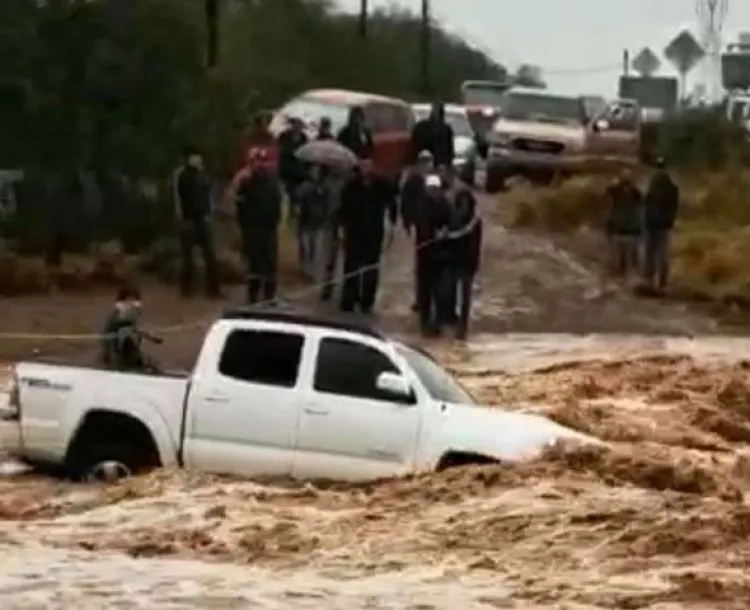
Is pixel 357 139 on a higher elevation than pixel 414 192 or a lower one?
higher

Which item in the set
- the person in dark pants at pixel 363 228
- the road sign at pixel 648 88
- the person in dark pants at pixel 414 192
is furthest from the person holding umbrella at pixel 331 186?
the road sign at pixel 648 88

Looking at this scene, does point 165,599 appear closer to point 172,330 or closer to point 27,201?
point 172,330

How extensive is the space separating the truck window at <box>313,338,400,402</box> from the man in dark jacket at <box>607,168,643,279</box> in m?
17.1

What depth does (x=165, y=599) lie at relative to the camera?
50.5 ft

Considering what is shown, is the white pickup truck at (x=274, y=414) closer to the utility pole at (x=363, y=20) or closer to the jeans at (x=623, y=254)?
the jeans at (x=623, y=254)

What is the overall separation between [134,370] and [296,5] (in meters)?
57.4

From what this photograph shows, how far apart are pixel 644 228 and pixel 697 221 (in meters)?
12.5

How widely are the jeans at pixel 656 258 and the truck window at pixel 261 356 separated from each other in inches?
681

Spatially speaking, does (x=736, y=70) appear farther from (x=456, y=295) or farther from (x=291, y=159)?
(x=456, y=295)

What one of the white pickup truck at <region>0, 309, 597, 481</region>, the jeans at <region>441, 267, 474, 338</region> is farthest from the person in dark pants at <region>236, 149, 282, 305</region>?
the white pickup truck at <region>0, 309, 597, 481</region>

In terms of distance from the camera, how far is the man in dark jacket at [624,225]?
120 feet

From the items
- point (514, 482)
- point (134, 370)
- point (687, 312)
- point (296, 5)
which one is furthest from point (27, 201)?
point (296, 5)

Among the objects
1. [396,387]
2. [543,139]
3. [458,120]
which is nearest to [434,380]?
[396,387]

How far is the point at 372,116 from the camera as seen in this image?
48594 mm
